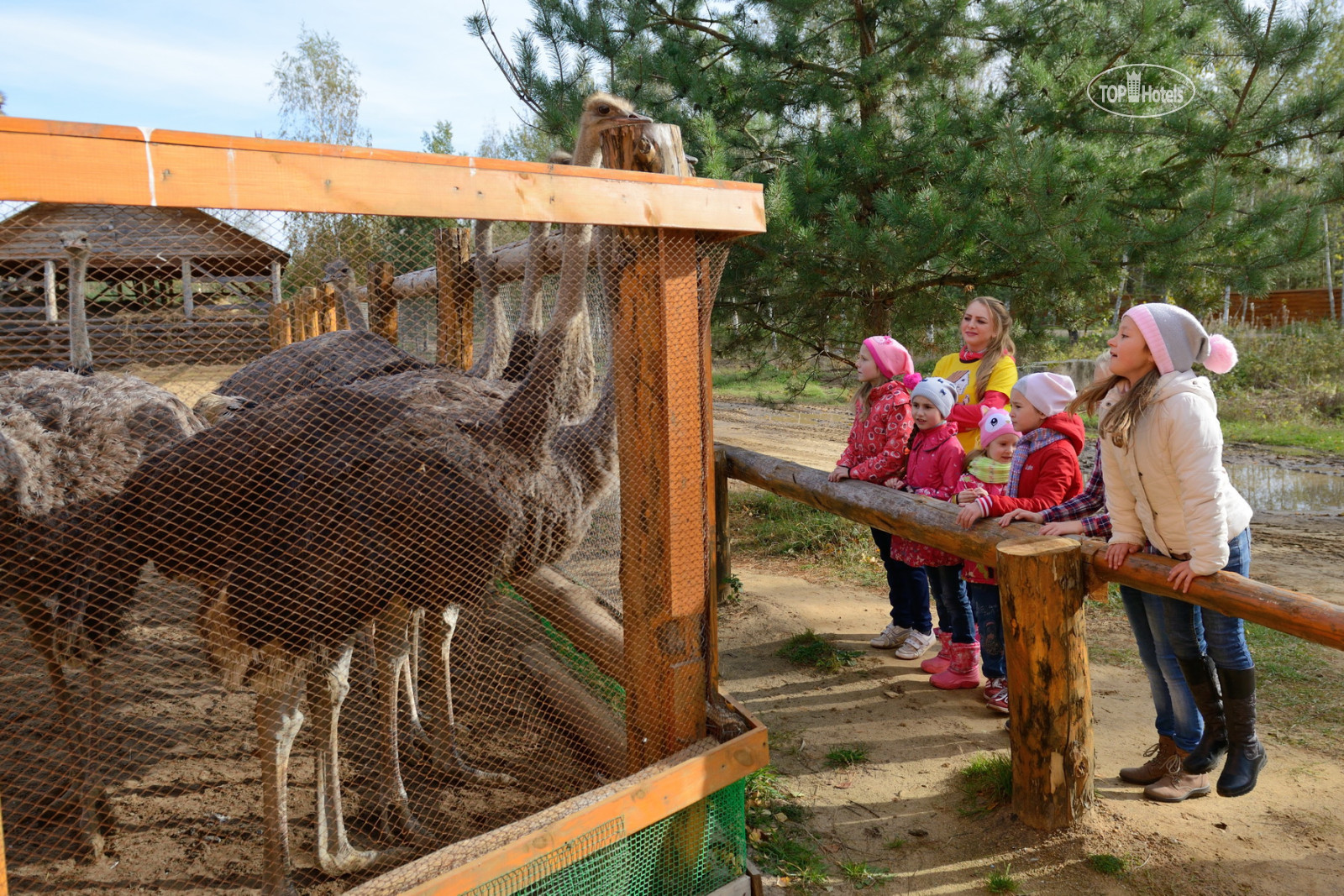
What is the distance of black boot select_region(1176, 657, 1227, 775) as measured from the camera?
2742mm

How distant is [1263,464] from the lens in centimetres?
930

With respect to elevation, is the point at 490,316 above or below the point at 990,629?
above

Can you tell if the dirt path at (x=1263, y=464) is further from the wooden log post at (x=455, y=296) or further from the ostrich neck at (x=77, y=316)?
the ostrich neck at (x=77, y=316)

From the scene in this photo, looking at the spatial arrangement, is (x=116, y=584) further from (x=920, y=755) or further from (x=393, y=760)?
(x=920, y=755)

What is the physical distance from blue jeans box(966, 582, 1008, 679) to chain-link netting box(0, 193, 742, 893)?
60.8 inches

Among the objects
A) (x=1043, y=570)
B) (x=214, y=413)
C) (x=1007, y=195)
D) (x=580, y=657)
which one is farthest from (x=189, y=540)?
(x=1007, y=195)

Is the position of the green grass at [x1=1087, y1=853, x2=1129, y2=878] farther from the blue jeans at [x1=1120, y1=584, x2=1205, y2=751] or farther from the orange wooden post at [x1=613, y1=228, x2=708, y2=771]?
the orange wooden post at [x1=613, y1=228, x2=708, y2=771]

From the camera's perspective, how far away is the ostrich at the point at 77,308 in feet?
8.76

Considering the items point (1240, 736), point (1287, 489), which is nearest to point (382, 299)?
point (1240, 736)

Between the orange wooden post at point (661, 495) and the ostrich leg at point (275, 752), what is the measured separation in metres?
0.97

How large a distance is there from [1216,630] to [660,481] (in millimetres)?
1784

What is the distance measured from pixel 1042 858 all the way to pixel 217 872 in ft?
8.27

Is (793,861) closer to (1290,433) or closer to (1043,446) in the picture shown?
(1043,446)

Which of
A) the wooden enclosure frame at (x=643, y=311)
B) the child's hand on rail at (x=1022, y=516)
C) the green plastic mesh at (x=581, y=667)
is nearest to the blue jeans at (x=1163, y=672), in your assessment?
the child's hand on rail at (x=1022, y=516)
